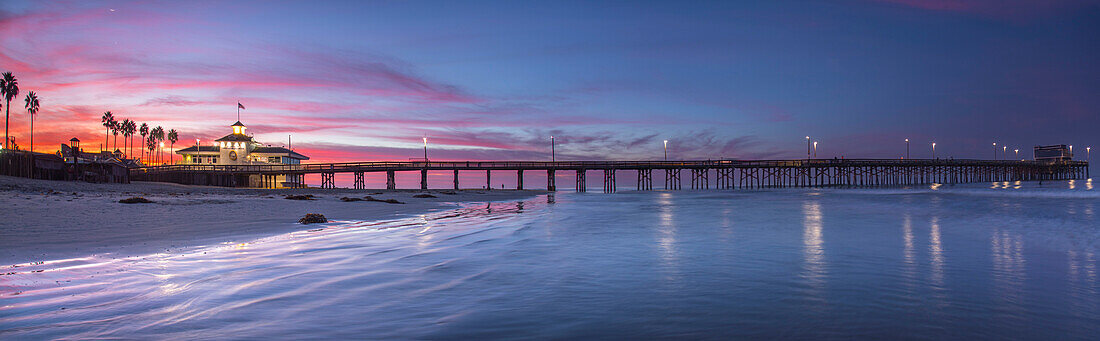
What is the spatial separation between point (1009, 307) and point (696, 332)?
12.9 feet

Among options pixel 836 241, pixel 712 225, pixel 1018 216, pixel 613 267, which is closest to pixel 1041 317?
pixel 613 267

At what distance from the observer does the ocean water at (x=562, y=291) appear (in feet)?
15.6

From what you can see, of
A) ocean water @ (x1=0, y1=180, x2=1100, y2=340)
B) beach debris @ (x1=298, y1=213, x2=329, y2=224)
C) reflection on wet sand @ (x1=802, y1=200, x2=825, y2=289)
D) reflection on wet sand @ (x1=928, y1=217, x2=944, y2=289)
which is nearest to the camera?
ocean water @ (x1=0, y1=180, x2=1100, y2=340)

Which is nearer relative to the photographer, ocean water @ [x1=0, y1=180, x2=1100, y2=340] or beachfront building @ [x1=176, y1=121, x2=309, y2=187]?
ocean water @ [x1=0, y1=180, x2=1100, y2=340]

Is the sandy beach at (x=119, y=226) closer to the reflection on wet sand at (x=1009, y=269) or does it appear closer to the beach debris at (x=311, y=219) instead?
the beach debris at (x=311, y=219)

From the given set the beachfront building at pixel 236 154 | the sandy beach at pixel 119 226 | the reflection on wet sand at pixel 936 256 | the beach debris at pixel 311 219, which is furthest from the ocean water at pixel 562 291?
the beachfront building at pixel 236 154

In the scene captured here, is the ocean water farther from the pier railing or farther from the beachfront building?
the beachfront building

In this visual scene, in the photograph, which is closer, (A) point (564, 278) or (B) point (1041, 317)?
(B) point (1041, 317)

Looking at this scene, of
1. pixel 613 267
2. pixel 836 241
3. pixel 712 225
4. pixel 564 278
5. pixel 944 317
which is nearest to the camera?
pixel 944 317

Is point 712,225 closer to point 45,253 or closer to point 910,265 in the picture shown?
point 910,265

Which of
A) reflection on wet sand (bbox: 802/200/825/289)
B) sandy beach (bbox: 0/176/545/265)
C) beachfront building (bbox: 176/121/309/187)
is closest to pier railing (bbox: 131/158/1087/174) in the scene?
beachfront building (bbox: 176/121/309/187)

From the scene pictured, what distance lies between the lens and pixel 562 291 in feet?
21.9

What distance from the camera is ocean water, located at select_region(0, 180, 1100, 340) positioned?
15.6 feet

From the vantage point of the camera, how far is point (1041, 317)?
17.3 feet
